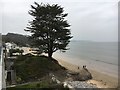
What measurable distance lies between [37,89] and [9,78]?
3.63 metres

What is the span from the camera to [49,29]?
75.0 ft

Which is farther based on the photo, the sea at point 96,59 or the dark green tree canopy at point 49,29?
the sea at point 96,59

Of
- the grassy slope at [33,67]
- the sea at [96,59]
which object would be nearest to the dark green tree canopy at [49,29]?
the grassy slope at [33,67]

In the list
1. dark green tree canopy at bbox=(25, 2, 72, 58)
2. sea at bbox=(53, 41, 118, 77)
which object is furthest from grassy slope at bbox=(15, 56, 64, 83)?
sea at bbox=(53, 41, 118, 77)

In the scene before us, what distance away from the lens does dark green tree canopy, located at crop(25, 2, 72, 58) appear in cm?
2288

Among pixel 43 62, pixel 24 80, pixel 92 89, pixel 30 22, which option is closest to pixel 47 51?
pixel 43 62

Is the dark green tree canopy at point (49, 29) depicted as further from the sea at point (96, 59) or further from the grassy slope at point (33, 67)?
the sea at point (96, 59)

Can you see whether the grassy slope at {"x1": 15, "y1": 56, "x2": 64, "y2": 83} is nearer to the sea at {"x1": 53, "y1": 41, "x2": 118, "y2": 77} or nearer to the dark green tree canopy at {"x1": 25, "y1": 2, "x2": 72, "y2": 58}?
the dark green tree canopy at {"x1": 25, "y1": 2, "x2": 72, "y2": 58}

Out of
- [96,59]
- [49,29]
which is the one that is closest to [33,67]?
[49,29]

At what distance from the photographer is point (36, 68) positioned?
20672 millimetres

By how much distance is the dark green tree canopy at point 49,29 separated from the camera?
2288 centimetres

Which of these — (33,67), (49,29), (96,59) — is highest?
(49,29)

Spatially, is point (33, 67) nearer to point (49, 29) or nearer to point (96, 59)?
point (49, 29)

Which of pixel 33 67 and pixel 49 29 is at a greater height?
pixel 49 29
